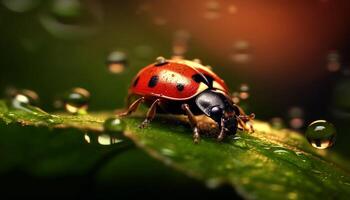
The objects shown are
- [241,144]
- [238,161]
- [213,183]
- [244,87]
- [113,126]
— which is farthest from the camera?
[244,87]

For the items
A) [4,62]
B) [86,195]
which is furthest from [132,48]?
[86,195]

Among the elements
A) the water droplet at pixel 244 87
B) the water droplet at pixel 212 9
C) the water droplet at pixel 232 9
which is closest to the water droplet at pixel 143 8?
the water droplet at pixel 212 9

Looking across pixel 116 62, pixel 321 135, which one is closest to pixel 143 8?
pixel 116 62

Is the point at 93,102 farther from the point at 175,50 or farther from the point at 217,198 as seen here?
the point at 217,198

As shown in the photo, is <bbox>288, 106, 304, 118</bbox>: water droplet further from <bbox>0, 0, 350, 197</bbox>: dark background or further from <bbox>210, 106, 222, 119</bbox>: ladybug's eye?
<bbox>210, 106, 222, 119</bbox>: ladybug's eye

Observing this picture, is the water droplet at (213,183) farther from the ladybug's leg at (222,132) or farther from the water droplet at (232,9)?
the water droplet at (232,9)

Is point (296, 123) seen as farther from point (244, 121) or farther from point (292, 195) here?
point (292, 195)
